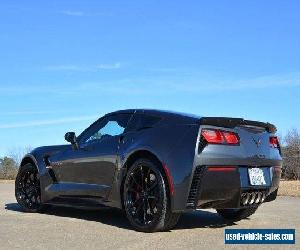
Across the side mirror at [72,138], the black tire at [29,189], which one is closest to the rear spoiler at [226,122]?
the side mirror at [72,138]

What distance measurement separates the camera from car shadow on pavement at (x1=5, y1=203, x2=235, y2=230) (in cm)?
677

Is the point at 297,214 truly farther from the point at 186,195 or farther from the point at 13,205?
the point at 13,205

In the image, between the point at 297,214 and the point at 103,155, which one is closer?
the point at 103,155

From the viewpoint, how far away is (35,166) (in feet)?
27.1

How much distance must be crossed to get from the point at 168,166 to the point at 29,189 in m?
3.21

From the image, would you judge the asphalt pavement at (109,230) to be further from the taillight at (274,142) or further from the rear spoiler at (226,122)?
the rear spoiler at (226,122)

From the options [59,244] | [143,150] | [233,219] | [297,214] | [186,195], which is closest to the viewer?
[59,244]

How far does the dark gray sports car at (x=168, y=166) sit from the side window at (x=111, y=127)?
0.02 meters

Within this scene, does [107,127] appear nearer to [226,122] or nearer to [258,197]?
[226,122]

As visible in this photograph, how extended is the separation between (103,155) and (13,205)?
3036mm

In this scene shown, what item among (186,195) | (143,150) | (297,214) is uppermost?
(143,150)

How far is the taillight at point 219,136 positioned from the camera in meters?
5.93

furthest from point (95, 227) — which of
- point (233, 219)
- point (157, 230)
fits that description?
point (233, 219)

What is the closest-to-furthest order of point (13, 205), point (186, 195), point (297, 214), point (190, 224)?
point (186, 195) → point (190, 224) → point (297, 214) → point (13, 205)
